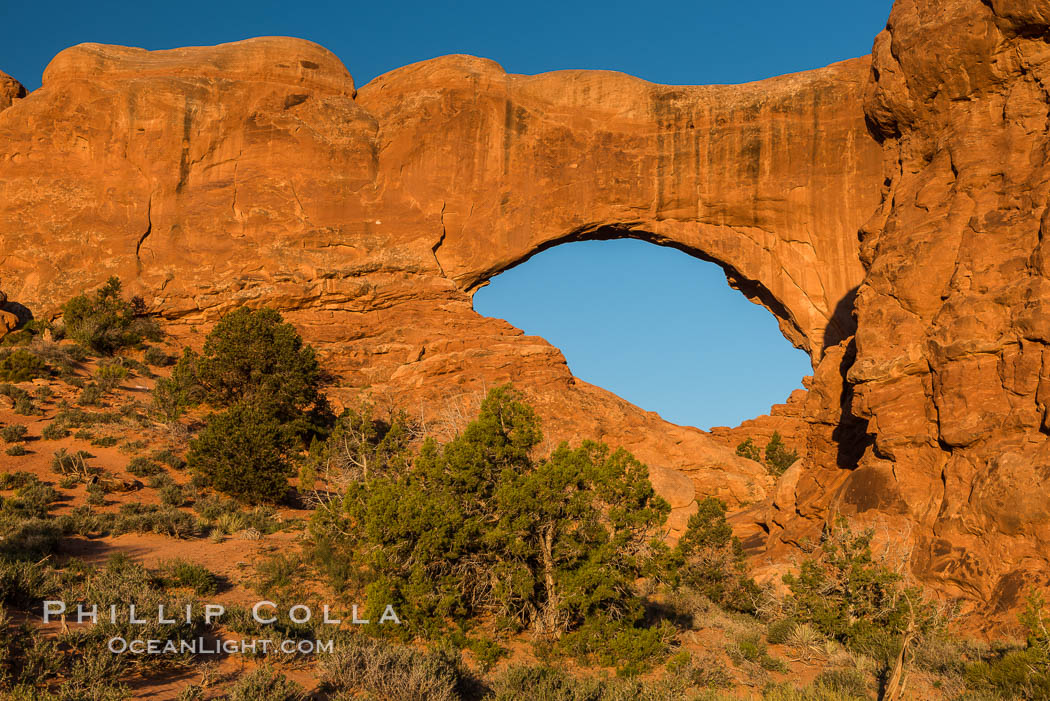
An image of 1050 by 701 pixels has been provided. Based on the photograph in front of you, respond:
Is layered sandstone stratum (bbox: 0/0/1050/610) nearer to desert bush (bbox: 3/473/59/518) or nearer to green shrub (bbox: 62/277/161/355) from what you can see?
green shrub (bbox: 62/277/161/355)

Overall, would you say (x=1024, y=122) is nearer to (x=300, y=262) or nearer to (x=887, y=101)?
(x=887, y=101)

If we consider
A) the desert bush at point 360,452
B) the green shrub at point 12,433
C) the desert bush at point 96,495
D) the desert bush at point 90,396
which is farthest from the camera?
the desert bush at point 90,396

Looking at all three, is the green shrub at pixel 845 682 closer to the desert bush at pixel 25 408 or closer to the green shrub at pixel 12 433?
the green shrub at pixel 12 433

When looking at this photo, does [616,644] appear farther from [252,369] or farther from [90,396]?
[90,396]

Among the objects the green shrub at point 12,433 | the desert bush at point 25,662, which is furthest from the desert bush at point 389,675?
the green shrub at point 12,433

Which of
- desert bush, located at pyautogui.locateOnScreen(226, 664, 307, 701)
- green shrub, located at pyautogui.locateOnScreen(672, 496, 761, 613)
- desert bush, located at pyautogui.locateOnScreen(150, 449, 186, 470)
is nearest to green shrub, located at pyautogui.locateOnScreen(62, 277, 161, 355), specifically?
desert bush, located at pyautogui.locateOnScreen(150, 449, 186, 470)

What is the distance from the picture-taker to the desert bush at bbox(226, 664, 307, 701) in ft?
25.0

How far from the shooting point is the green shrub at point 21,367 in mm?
25062

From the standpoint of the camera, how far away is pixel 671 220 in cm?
3466

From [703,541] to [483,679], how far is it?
9.45 m

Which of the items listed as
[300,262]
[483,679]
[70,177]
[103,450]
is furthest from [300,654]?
[70,177]

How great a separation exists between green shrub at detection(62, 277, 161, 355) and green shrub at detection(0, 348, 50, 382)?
364 cm

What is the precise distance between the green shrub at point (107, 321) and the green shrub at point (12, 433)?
9.39 metres

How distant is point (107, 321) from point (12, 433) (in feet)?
34.2
